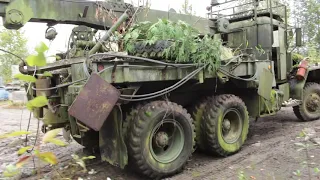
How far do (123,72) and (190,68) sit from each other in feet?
3.92

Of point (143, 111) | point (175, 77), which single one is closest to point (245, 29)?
point (175, 77)

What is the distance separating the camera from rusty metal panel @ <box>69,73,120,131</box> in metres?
3.54

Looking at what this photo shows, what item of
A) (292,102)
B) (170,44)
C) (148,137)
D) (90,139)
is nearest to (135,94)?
(148,137)

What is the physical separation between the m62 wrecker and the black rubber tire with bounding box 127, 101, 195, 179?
0.01 m

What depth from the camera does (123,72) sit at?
4.02 m

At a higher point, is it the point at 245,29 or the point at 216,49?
the point at 245,29

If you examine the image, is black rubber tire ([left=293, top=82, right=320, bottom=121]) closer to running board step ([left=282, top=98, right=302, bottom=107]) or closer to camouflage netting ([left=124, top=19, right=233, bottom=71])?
running board step ([left=282, top=98, right=302, bottom=107])

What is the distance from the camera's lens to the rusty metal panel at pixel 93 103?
354 cm

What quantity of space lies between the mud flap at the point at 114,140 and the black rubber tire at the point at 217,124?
1.63m

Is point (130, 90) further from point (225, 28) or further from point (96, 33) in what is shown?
point (225, 28)

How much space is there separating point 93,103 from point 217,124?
237 centimetres

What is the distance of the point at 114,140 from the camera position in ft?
13.7

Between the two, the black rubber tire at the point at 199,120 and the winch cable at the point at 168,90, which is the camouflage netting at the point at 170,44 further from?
the black rubber tire at the point at 199,120

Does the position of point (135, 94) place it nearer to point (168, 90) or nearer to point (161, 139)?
point (168, 90)
